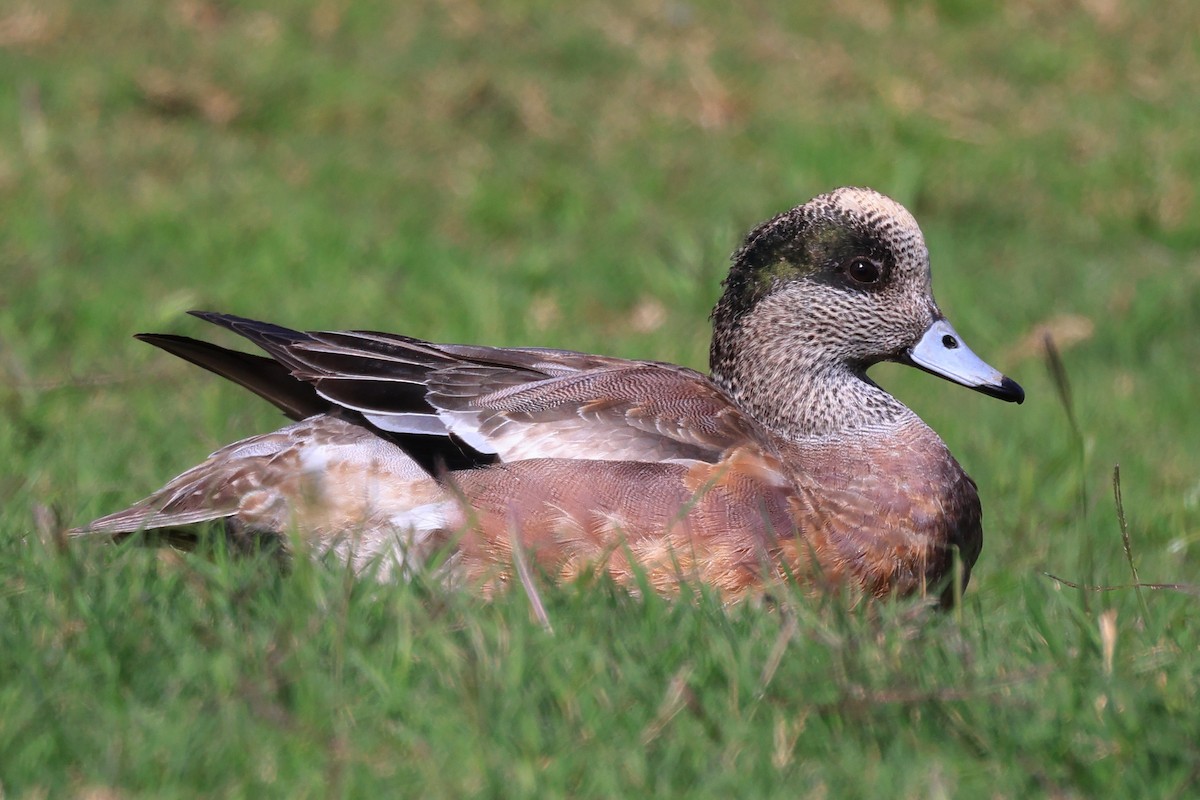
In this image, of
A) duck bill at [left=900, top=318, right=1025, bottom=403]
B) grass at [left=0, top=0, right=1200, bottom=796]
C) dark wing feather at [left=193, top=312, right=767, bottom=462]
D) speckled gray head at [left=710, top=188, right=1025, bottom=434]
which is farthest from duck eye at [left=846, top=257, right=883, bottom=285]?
grass at [left=0, top=0, right=1200, bottom=796]

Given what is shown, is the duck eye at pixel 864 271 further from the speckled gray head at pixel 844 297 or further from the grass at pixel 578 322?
the grass at pixel 578 322

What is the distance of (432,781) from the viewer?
7.05ft

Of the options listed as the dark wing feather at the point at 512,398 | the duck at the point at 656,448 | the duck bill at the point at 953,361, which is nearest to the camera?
the duck at the point at 656,448

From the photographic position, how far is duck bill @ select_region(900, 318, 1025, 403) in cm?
396

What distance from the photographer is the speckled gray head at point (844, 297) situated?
4.00 meters

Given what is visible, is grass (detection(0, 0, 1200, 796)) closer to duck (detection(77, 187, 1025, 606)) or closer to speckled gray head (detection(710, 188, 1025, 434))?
duck (detection(77, 187, 1025, 606))

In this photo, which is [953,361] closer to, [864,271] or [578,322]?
[864,271]

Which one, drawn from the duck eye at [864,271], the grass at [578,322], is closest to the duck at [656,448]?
the duck eye at [864,271]

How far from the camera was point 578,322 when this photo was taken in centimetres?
657

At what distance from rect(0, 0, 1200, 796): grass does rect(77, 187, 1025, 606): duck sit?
0.34 metres

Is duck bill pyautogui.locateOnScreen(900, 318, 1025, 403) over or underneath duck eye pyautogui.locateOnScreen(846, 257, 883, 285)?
underneath

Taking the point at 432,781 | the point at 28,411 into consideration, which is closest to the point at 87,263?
the point at 28,411

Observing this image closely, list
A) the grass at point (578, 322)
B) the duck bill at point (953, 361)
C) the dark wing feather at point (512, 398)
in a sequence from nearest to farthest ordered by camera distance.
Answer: the grass at point (578, 322)
the dark wing feather at point (512, 398)
the duck bill at point (953, 361)

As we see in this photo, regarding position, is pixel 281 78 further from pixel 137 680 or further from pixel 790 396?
pixel 137 680
